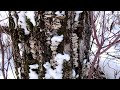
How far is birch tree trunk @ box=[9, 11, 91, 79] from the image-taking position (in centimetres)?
67

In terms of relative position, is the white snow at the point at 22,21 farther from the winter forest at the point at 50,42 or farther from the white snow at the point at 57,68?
the white snow at the point at 57,68

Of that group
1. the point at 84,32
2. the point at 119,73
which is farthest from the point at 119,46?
the point at 84,32

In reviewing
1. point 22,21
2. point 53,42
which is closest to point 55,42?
point 53,42

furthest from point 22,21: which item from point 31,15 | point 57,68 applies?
point 57,68

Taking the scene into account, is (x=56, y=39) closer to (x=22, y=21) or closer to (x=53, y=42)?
(x=53, y=42)

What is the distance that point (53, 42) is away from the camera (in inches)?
27.2

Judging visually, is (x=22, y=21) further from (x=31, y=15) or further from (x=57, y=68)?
(x=57, y=68)

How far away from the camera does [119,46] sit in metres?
3.22

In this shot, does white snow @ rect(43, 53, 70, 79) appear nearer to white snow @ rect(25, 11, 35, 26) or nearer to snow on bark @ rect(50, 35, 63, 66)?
snow on bark @ rect(50, 35, 63, 66)

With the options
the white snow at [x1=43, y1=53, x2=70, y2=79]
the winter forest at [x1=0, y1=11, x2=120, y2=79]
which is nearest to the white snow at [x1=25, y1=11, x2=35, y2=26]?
the winter forest at [x1=0, y1=11, x2=120, y2=79]

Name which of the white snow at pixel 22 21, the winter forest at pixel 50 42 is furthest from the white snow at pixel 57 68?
the white snow at pixel 22 21

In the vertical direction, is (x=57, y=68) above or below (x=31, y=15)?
below

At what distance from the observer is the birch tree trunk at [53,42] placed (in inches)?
26.4
